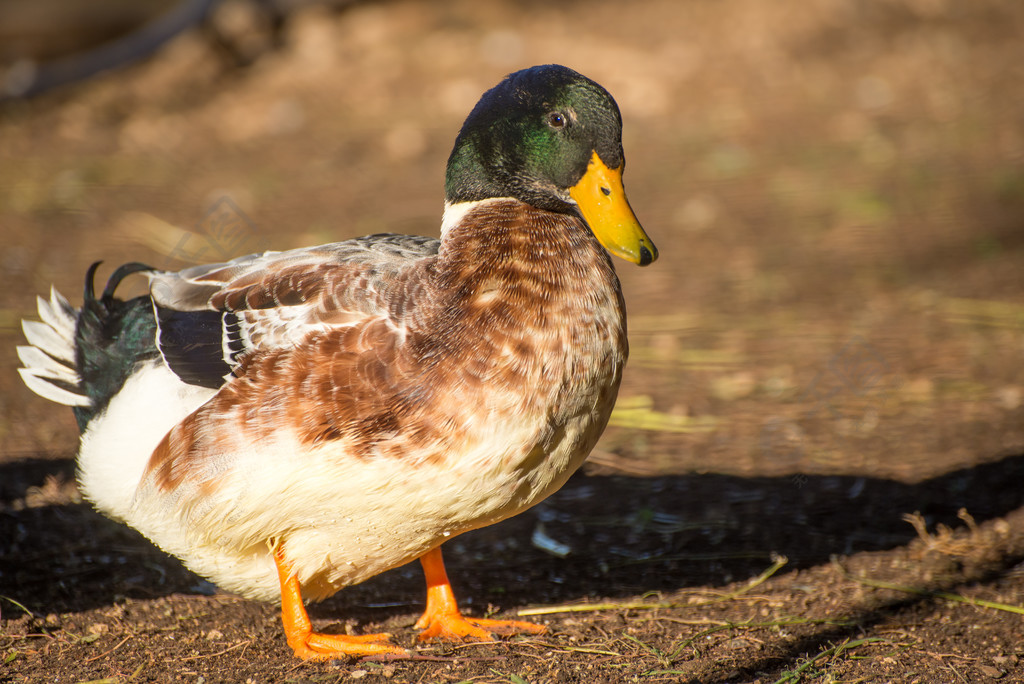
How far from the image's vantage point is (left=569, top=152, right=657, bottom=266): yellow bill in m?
2.78

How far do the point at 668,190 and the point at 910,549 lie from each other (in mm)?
4534

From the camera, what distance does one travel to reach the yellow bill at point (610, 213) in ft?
9.13

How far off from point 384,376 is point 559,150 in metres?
0.80

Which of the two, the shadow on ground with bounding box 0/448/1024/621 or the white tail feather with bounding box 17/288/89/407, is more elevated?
the white tail feather with bounding box 17/288/89/407

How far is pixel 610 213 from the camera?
112 inches

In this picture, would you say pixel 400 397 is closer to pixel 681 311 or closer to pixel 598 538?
pixel 598 538

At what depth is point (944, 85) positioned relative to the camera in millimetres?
9648

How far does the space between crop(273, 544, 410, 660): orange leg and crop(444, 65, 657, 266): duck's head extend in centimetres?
132

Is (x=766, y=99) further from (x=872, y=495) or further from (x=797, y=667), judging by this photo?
(x=797, y=667)

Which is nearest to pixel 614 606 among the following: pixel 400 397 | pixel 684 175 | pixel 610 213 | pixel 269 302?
pixel 400 397

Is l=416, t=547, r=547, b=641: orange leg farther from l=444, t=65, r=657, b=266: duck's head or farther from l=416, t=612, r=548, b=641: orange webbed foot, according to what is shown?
l=444, t=65, r=657, b=266: duck's head

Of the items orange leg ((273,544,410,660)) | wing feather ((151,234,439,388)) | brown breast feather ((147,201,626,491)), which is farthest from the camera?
orange leg ((273,544,410,660))

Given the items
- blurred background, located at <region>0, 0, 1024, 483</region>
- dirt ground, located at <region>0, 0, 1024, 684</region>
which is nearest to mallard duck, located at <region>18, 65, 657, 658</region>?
dirt ground, located at <region>0, 0, 1024, 684</region>

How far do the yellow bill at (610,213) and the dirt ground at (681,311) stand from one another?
1.20 metres
